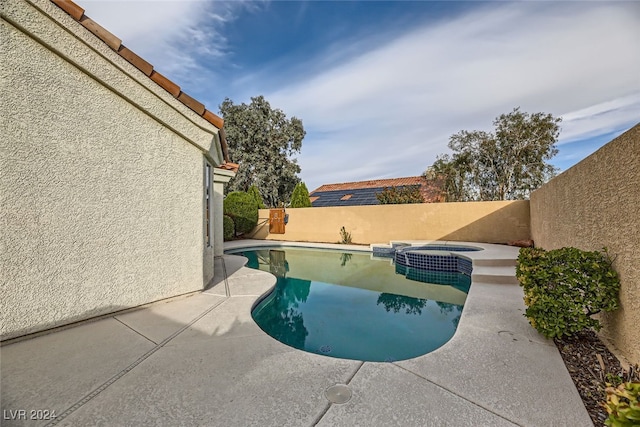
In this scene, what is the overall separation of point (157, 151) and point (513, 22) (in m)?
11.7

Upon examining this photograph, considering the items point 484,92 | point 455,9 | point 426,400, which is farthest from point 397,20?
point 426,400

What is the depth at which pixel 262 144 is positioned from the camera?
1136 inches

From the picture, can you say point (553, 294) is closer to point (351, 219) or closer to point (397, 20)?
point (397, 20)

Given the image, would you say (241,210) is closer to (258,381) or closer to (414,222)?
(414,222)

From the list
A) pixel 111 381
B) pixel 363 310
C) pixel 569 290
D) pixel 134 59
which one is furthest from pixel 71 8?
pixel 569 290

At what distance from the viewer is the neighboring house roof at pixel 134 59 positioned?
4.56m

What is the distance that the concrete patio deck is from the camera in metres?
2.52

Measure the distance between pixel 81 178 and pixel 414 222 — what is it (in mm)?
16157

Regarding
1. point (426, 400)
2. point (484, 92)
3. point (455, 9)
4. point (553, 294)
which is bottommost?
point (426, 400)

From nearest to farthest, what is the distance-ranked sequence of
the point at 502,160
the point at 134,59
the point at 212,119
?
the point at 134,59, the point at 212,119, the point at 502,160

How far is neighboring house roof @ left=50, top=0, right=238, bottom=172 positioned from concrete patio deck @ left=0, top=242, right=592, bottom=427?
478 cm

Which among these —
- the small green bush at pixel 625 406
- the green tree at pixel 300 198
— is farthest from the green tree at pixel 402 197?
the small green bush at pixel 625 406

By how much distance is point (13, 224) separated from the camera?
4016 mm

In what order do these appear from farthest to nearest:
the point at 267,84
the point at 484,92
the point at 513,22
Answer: the point at 267,84 < the point at 484,92 < the point at 513,22
